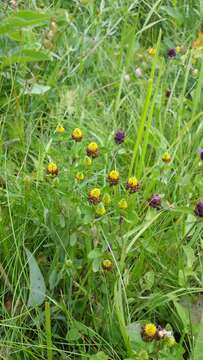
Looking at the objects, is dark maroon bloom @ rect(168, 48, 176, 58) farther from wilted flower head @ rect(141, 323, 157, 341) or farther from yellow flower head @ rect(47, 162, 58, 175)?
wilted flower head @ rect(141, 323, 157, 341)

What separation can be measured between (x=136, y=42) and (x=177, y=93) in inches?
10.9

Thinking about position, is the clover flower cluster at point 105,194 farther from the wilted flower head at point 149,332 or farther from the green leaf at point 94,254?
the wilted flower head at point 149,332

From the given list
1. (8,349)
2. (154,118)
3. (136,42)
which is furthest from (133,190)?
(136,42)

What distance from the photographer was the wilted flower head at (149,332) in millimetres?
1040

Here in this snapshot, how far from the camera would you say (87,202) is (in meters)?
1.26

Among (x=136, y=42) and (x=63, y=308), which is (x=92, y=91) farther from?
(x=63, y=308)

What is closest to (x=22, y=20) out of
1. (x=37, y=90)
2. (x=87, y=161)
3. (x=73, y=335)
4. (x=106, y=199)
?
(x=37, y=90)

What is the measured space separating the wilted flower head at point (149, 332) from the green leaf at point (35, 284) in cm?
23

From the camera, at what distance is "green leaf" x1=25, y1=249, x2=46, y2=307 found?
1188 mm

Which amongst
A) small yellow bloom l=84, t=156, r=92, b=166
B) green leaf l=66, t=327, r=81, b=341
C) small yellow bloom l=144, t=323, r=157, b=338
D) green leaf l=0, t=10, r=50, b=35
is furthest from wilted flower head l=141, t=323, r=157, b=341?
green leaf l=0, t=10, r=50, b=35

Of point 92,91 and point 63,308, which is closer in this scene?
point 63,308

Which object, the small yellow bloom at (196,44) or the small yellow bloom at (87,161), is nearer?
the small yellow bloom at (87,161)

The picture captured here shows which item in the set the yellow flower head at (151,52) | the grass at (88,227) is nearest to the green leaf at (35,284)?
the grass at (88,227)

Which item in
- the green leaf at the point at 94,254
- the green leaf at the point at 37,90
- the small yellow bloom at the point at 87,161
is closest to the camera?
the green leaf at the point at 94,254
